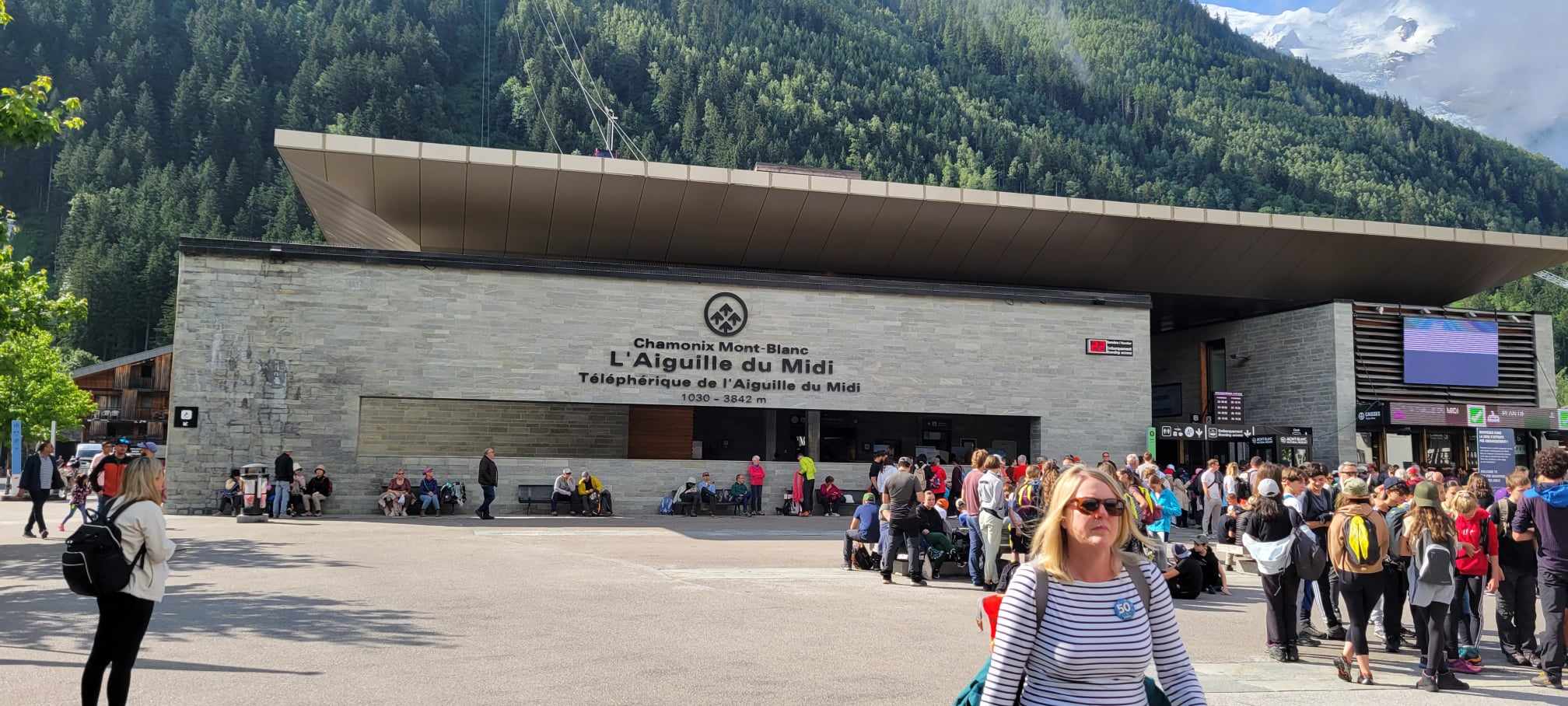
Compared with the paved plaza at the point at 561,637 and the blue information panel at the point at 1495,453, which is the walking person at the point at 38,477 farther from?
the blue information panel at the point at 1495,453

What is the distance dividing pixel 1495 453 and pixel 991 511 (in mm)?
23476

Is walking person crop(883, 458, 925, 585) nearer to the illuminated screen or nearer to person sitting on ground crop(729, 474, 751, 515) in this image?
person sitting on ground crop(729, 474, 751, 515)

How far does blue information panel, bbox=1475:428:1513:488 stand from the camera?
91.8 ft

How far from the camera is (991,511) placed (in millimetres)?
12062

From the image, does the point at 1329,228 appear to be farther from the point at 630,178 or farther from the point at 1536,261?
the point at 630,178

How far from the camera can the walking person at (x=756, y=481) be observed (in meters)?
25.8

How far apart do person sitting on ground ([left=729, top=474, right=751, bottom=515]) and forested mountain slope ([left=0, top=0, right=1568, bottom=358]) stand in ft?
200

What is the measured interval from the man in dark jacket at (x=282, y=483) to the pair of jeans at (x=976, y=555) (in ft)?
51.3

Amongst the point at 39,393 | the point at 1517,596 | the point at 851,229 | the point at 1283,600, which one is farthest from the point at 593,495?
the point at 39,393

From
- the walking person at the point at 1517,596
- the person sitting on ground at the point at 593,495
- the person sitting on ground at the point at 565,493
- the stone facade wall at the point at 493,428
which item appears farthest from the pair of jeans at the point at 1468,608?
the stone facade wall at the point at 493,428

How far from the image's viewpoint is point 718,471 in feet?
85.8

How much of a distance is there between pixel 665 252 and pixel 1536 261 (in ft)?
87.9

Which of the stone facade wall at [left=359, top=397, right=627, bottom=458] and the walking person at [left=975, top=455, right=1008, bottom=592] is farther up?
the stone facade wall at [left=359, top=397, right=627, bottom=458]

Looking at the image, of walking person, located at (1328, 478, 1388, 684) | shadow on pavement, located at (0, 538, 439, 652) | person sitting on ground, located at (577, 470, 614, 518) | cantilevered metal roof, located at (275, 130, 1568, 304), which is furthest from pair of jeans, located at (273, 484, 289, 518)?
walking person, located at (1328, 478, 1388, 684)
